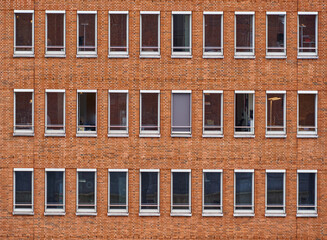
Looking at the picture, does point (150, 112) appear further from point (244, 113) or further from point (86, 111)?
point (244, 113)

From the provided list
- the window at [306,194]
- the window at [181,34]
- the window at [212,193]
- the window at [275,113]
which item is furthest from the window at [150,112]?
the window at [306,194]

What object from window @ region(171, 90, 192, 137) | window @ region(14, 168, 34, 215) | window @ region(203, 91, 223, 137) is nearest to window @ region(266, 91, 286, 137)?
window @ region(203, 91, 223, 137)

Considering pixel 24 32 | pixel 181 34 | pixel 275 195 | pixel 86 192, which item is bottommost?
pixel 275 195

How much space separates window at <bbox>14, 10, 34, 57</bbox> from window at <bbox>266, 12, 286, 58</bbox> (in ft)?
40.9

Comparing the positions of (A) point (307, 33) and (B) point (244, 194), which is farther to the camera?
(A) point (307, 33)

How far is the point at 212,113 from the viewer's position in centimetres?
3538

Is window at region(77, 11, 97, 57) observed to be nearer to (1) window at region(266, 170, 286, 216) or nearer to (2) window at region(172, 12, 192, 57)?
(2) window at region(172, 12, 192, 57)

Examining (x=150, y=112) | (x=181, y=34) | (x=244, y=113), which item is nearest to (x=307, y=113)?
(x=244, y=113)

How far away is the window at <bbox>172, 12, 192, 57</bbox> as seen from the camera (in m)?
35.3

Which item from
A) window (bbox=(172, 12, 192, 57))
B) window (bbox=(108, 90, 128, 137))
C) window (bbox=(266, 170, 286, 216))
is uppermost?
window (bbox=(172, 12, 192, 57))

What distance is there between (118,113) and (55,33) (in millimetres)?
5372

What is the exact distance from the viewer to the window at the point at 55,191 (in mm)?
35219

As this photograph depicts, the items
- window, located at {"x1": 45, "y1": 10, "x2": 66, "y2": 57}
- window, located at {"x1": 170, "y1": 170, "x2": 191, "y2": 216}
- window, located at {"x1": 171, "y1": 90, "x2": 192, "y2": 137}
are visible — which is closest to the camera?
window, located at {"x1": 170, "y1": 170, "x2": 191, "y2": 216}

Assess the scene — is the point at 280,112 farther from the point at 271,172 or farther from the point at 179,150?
the point at 179,150
